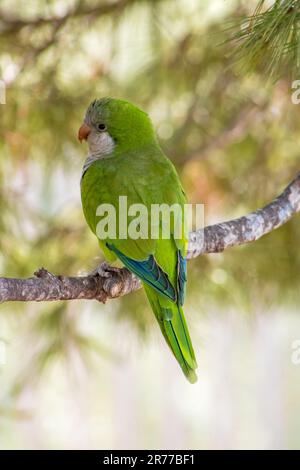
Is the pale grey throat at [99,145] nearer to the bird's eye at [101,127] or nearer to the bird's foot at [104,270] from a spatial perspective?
the bird's eye at [101,127]

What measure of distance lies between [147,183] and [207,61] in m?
1.26

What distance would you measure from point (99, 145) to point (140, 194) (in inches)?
15.7

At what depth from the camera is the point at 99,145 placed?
2428 millimetres

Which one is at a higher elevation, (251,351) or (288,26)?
(251,351)

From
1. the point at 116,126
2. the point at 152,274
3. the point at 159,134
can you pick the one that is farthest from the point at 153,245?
the point at 159,134

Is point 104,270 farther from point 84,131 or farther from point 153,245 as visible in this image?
point 84,131


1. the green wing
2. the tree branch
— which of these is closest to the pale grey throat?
the green wing

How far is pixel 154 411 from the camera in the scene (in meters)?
8.50

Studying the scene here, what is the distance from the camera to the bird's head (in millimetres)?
2381

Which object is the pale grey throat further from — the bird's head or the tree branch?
the tree branch
